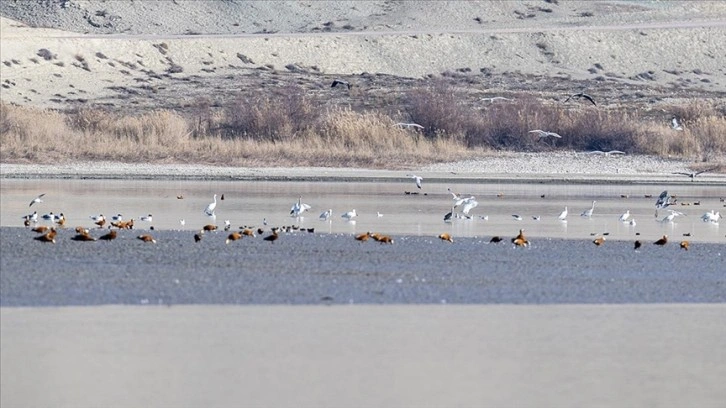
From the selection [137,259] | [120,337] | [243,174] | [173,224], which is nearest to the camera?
[120,337]

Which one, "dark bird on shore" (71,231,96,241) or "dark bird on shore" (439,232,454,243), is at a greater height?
"dark bird on shore" (439,232,454,243)

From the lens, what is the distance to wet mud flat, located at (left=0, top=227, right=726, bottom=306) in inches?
534

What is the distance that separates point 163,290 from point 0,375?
2812 millimetres

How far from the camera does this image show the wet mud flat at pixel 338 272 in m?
13.6

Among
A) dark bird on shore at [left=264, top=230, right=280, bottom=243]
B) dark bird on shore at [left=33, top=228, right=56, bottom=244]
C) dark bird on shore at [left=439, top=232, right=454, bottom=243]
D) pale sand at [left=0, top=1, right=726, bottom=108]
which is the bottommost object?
dark bird on shore at [left=33, top=228, right=56, bottom=244]

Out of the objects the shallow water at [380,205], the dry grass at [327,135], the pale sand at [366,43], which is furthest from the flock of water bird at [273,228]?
the pale sand at [366,43]

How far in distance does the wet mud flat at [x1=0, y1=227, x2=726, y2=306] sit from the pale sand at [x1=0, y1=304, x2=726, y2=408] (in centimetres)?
49

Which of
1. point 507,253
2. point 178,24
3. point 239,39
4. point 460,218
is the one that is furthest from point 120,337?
point 178,24

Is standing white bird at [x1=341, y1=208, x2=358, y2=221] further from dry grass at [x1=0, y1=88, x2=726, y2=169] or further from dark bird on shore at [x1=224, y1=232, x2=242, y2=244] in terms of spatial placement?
dry grass at [x1=0, y1=88, x2=726, y2=169]

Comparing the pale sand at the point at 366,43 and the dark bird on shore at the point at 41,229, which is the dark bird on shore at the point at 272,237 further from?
Answer: the pale sand at the point at 366,43

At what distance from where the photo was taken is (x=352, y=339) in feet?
39.9

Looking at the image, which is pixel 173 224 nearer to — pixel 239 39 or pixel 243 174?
pixel 243 174

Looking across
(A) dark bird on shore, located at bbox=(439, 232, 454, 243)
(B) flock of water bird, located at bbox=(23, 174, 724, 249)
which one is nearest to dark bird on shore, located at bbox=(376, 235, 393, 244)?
(B) flock of water bird, located at bbox=(23, 174, 724, 249)

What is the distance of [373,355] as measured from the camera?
1175 centimetres
